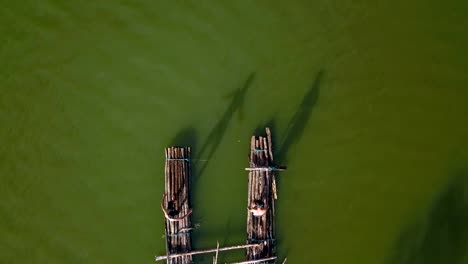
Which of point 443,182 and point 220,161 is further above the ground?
point 220,161

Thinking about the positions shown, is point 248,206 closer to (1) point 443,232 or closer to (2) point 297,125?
(2) point 297,125

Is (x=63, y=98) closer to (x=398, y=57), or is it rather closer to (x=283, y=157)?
(x=283, y=157)

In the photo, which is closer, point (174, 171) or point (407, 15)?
point (174, 171)

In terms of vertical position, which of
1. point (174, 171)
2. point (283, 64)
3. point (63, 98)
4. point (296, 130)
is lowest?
point (174, 171)

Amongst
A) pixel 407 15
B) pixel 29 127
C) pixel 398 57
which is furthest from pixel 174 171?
pixel 407 15

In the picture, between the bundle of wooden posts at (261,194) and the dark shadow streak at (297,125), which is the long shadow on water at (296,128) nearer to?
the dark shadow streak at (297,125)

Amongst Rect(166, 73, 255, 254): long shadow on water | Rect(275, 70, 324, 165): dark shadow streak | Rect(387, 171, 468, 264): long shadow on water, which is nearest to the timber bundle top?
Rect(166, 73, 255, 254): long shadow on water

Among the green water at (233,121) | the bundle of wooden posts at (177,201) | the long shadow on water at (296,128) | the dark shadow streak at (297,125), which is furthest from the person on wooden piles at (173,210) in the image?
the dark shadow streak at (297,125)
